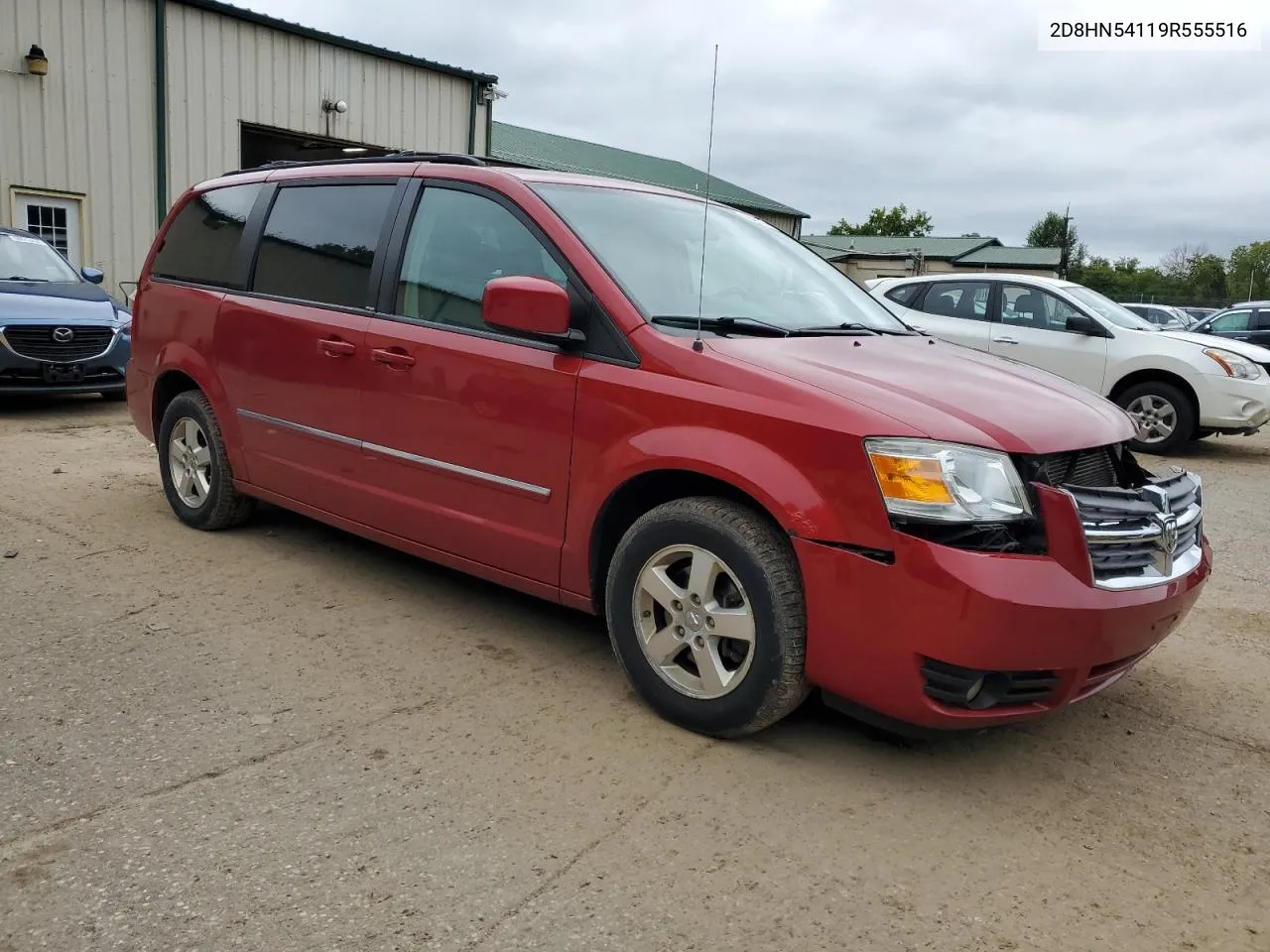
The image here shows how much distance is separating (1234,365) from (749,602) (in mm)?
8546

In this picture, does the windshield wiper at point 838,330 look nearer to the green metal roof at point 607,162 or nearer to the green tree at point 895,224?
the green metal roof at point 607,162

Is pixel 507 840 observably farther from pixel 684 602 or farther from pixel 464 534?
pixel 464 534

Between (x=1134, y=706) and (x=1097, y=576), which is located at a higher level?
(x=1097, y=576)

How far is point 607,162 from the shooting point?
115 ft

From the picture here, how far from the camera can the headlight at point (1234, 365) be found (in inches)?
376

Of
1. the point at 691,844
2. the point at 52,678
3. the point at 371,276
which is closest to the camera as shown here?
the point at 691,844

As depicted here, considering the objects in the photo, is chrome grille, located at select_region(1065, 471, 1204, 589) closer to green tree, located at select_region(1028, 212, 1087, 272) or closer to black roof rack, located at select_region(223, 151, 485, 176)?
black roof rack, located at select_region(223, 151, 485, 176)

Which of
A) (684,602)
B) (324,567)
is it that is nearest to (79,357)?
(324,567)

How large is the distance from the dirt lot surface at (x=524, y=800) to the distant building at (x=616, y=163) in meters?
24.3

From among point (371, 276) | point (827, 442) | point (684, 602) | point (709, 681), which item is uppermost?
point (371, 276)

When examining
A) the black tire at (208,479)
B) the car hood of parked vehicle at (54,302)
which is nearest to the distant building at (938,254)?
the car hood of parked vehicle at (54,302)

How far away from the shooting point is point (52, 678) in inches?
135

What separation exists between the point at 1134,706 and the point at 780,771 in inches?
57.2

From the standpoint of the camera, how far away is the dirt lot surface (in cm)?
230
